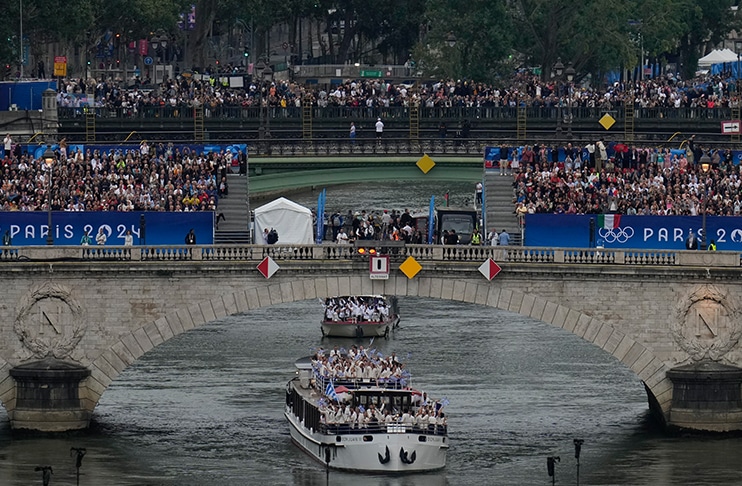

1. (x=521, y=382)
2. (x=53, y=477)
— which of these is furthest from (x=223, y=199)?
(x=53, y=477)

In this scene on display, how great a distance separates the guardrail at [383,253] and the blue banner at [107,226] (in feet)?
27.4

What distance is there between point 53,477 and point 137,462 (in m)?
4.95

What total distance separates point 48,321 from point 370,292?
13.4 m

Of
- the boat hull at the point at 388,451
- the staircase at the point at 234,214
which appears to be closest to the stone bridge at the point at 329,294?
the boat hull at the point at 388,451

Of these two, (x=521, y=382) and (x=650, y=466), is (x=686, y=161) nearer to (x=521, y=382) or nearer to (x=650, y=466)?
(x=521, y=382)

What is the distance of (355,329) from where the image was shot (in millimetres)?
143750

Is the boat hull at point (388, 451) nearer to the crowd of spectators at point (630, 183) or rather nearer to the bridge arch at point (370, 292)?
the bridge arch at point (370, 292)

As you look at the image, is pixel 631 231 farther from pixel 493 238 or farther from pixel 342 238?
pixel 342 238

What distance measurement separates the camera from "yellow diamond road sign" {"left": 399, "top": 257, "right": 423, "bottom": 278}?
110m

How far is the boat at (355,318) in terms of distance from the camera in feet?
470

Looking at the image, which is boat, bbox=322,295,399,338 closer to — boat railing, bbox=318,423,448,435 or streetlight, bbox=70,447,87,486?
boat railing, bbox=318,423,448,435

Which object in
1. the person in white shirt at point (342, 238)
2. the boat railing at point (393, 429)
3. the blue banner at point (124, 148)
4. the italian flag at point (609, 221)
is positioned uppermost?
the blue banner at point (124, 148)

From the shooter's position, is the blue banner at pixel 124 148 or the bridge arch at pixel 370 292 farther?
the blue banner at pixel 124 148

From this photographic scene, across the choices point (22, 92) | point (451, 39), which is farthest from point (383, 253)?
point (451, 39)
